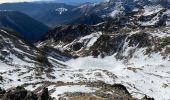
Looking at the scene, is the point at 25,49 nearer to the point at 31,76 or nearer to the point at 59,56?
the point at 59,56

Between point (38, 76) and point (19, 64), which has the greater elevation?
point (38, 76)

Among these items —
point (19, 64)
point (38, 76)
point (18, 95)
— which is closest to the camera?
point (18, 95)

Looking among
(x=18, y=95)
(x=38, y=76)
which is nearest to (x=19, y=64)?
(x=38, y=76)

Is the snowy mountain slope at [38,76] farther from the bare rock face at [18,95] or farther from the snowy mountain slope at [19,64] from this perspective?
the bare rock face at [18,95]

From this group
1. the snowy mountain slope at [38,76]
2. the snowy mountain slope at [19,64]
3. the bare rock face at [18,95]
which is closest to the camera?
the bare rock face at [18,95]

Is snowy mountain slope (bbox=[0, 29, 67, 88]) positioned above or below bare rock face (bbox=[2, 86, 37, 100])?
below

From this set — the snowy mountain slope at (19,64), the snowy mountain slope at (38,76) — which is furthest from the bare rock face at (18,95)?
the snowy mountain slope at (19,64)

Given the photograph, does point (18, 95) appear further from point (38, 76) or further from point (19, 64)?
point (19, 64)

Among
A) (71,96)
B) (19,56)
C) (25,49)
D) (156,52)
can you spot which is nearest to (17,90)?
(71,96)

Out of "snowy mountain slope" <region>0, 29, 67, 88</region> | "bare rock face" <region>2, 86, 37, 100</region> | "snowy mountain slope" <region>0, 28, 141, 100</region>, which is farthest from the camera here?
"snowy mountain slope" <region>0, 29, 67, 88</region>

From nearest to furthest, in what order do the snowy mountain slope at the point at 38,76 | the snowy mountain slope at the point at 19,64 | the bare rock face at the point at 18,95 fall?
the bare rock face at the point at 18,95 → the snowy mountain slope at the point at 38,76 → the snowy mountain slope at the point at 19,64

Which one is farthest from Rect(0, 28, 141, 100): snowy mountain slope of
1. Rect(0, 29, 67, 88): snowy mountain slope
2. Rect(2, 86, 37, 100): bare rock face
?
Rect(2, 86, 37, 100): bare rock face

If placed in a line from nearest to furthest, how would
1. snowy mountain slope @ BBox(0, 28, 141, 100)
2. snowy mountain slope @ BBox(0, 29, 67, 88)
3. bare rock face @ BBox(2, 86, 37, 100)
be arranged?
1. bare rock face @ BBox(2, 86, 37, 100)
2. snowy mountain slope @ BBox(0, 28, 141, 100)
3. snowy mountain slope @ BBox(0, 29, 67, 88)

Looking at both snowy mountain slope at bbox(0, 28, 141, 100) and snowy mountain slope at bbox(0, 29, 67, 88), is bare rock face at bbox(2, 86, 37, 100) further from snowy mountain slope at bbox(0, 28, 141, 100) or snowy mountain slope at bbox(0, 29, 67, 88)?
snowy mountain slope at bbox(0, 29, 67, 88)
